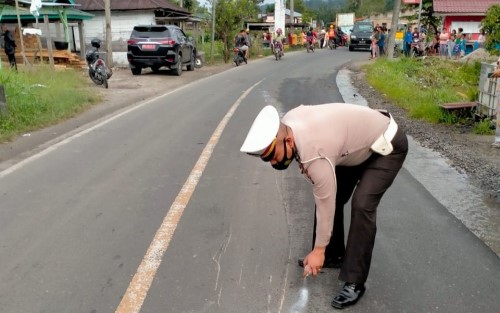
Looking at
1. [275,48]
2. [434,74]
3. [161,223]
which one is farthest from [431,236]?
[275,48]

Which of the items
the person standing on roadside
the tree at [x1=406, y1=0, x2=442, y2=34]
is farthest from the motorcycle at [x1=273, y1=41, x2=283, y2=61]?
the tree at [x1=406, y1=0, x2=442, y2=34]

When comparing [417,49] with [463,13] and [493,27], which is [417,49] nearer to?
[463,13]

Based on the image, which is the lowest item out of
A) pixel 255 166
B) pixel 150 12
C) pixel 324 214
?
pixel 255 166

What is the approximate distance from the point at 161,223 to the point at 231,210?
28.9 inches

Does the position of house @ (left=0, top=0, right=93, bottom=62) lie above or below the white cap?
above

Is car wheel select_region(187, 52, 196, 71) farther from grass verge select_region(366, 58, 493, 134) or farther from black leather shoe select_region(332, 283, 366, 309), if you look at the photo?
black leather shoe select_region(332, 283, 366, 309)

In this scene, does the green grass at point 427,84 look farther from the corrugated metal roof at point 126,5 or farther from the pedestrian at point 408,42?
the corrugated metal roof at point 126,5

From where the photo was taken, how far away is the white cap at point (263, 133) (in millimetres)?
2578

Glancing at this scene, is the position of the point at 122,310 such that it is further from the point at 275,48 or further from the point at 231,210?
the point at 275,48

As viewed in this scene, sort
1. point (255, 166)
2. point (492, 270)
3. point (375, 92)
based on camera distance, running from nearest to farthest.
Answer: point (492, 270), point (255, 166), point (375, 92)

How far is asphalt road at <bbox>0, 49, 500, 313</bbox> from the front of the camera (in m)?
3.26

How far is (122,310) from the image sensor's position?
311 centimetres

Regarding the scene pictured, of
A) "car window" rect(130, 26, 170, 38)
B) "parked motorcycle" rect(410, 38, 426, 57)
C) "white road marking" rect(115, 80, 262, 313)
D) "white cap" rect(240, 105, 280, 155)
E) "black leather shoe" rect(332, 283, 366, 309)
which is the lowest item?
"white road marking" rect(115, 80, 262, 313)

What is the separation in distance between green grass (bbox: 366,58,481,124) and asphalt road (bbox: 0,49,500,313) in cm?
433
